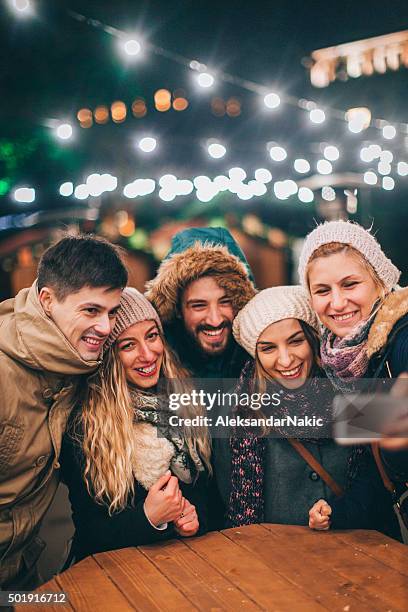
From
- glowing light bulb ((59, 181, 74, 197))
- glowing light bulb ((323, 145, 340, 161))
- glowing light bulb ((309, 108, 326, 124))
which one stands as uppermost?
glowing light bulb ((309, 108, 326, 124))

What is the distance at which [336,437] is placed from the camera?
237 cm

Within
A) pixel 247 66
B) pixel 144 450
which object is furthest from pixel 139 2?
pixel 144 450

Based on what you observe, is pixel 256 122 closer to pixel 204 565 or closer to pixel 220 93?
pixel 220 93

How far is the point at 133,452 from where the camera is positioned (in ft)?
7.43

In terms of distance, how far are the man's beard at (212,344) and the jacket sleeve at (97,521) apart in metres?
0.72

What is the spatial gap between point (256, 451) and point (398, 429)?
56cm

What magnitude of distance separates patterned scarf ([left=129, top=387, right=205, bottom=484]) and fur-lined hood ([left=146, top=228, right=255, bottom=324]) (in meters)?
0.49

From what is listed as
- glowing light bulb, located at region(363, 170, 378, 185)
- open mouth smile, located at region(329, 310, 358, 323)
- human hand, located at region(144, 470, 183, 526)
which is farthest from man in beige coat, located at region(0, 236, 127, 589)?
glowing light bulb, located at region(363, 170, 378, 185)

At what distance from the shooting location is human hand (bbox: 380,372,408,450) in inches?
79.4

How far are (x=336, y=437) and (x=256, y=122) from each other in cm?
214

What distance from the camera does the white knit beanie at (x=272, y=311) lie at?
2432 millimetres

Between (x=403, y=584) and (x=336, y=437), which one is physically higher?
(x=336, y=437)

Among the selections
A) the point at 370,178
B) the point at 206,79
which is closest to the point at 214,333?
the point at 370,178

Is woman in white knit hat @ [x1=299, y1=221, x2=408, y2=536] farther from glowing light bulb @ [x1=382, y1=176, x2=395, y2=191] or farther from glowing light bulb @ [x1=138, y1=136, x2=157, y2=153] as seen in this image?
glowing light bulb @ [x1=138, y1=136, x2=157, y2=153]
